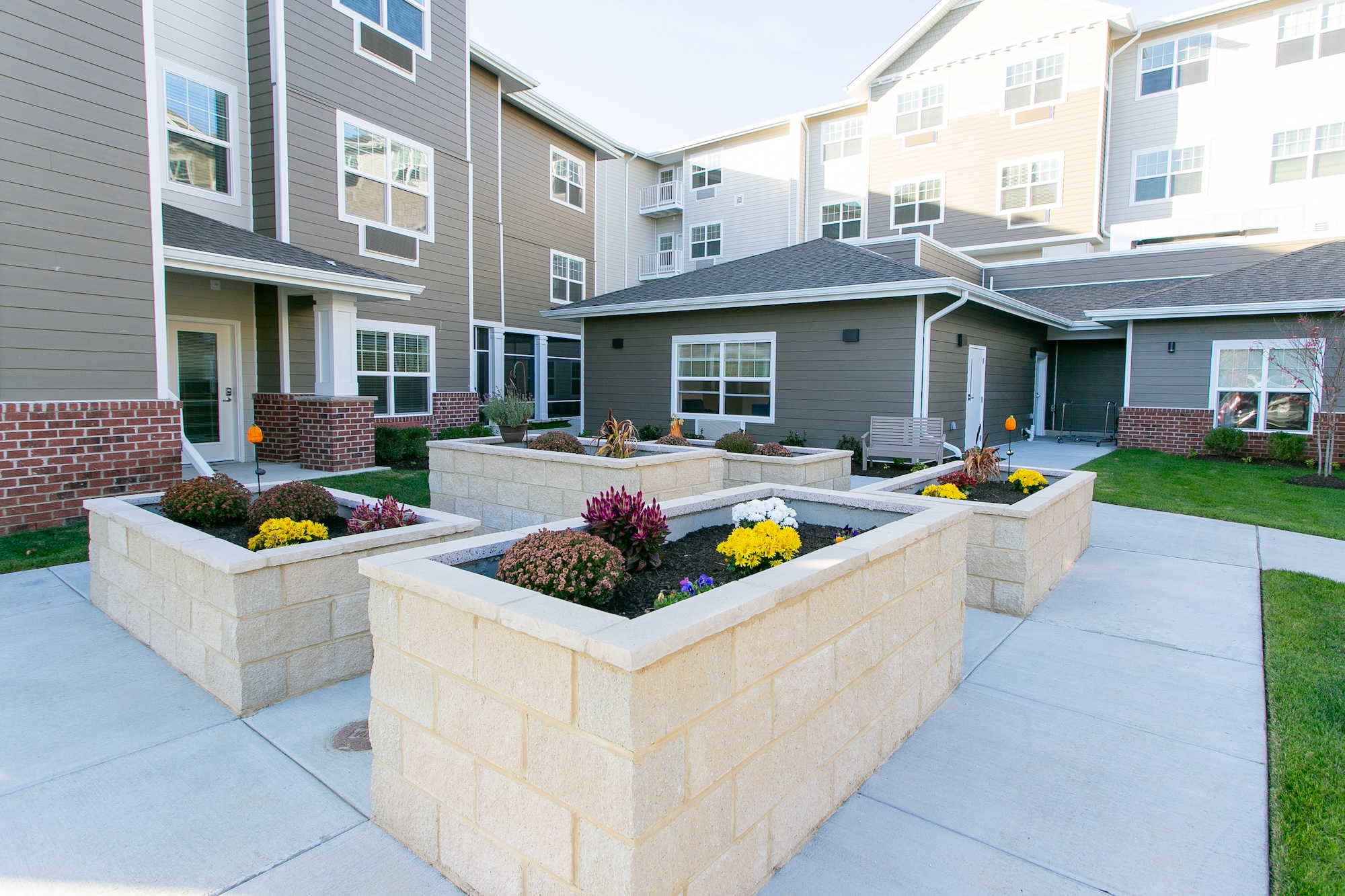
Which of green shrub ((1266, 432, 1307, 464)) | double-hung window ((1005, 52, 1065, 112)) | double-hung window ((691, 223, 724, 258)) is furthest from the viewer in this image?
double-hung window ((691, 223, 724, 258))

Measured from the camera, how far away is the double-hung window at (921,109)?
67.2 feet

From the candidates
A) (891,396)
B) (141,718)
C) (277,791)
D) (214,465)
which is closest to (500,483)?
(141,718)

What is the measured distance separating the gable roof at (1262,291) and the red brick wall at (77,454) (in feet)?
51.1

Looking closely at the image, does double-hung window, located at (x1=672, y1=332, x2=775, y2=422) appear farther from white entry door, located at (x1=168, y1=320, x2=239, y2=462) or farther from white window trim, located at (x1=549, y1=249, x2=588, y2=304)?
white entry door, located at (x1=168, y1=320, x2=239, y2=462)

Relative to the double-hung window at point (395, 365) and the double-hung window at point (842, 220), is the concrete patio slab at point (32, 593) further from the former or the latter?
the double-hung window at point (842, 220)

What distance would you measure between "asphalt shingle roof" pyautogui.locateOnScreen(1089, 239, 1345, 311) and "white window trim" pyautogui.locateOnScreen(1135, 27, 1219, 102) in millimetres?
6011

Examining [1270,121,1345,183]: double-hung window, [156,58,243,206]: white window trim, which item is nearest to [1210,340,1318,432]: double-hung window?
[1270,121,1345,183]: double-hung window

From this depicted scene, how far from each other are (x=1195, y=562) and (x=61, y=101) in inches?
453

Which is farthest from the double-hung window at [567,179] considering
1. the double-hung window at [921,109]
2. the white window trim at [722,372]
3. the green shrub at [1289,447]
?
the green shrub at [1289,447]

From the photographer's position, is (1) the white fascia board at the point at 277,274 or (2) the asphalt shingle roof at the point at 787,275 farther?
(2) the asphalt shingle roof at the point at 787,275

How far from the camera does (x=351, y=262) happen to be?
12.5 metres

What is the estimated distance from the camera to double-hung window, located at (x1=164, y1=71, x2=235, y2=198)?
407 inches

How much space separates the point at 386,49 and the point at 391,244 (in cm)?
350

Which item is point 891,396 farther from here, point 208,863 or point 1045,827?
point 208,863
